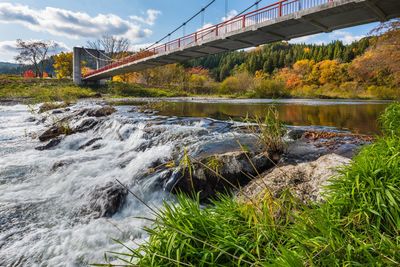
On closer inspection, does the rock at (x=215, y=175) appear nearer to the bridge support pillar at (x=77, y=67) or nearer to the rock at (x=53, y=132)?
the rock at (x=53, y=132)

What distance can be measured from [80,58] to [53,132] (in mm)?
37204

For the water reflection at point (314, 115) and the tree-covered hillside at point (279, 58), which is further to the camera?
the tree-covered hillside at point (279, 58)

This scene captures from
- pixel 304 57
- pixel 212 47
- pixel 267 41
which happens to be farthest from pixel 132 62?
pixel 304 57

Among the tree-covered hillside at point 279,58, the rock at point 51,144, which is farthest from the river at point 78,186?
the tree-covered hillside at point 279,58

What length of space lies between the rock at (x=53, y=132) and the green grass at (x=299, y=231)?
354 inches

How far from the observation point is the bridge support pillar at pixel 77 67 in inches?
1618

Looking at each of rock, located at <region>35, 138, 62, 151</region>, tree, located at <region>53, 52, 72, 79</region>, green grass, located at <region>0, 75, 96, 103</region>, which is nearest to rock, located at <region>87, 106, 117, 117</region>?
rock, located at <region>35, 138, 62, 151</region>

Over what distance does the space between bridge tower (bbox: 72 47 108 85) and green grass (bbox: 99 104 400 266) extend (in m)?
43.5

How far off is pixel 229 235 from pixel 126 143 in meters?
6.85

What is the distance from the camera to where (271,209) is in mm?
2629

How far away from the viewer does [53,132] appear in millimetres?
10070

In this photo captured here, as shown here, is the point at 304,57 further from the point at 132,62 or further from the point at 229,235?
the point at 229,235

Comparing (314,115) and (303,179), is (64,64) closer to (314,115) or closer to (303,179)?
(314,115)

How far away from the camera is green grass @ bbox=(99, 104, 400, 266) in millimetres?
1887
